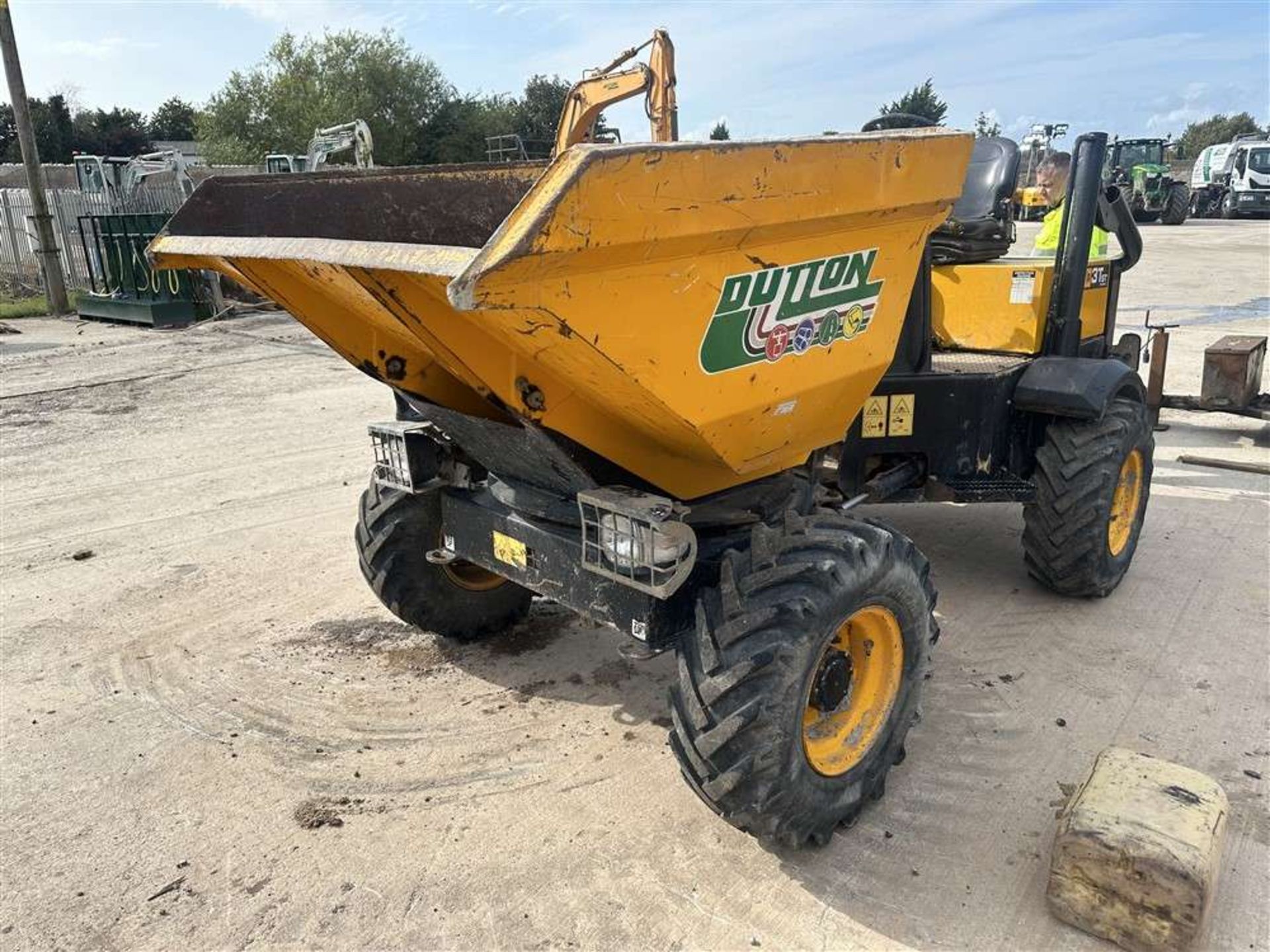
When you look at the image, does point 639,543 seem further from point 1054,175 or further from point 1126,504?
point 1054,175

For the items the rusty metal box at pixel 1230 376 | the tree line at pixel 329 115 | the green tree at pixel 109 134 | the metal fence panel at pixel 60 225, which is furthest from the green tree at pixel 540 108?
the rusty metal box at pixel 1230 376

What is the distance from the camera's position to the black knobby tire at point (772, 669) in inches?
97.0

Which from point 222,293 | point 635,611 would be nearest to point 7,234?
point 222,293

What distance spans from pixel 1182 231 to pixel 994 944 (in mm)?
28614

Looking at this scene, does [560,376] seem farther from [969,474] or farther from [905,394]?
[969,474]

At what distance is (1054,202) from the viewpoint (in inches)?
203

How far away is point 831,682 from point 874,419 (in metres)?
1.50

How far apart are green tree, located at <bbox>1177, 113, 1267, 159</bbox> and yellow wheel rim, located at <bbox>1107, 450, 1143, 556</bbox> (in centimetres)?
7385

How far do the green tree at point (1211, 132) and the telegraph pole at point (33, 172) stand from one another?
71.5 meters

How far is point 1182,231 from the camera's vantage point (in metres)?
26.1

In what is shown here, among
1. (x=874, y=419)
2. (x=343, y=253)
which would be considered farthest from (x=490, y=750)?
(x=874, y=419)

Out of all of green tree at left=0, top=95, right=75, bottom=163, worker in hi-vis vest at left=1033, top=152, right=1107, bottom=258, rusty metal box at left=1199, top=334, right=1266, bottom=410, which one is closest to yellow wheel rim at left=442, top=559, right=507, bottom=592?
worker in hi-vis vest at left=1033, top=152, right=1107, bottom=258

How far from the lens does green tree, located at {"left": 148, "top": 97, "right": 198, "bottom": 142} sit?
182 ft

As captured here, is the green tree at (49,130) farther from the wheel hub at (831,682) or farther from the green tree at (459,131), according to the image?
the wheel hub at (831,682)
